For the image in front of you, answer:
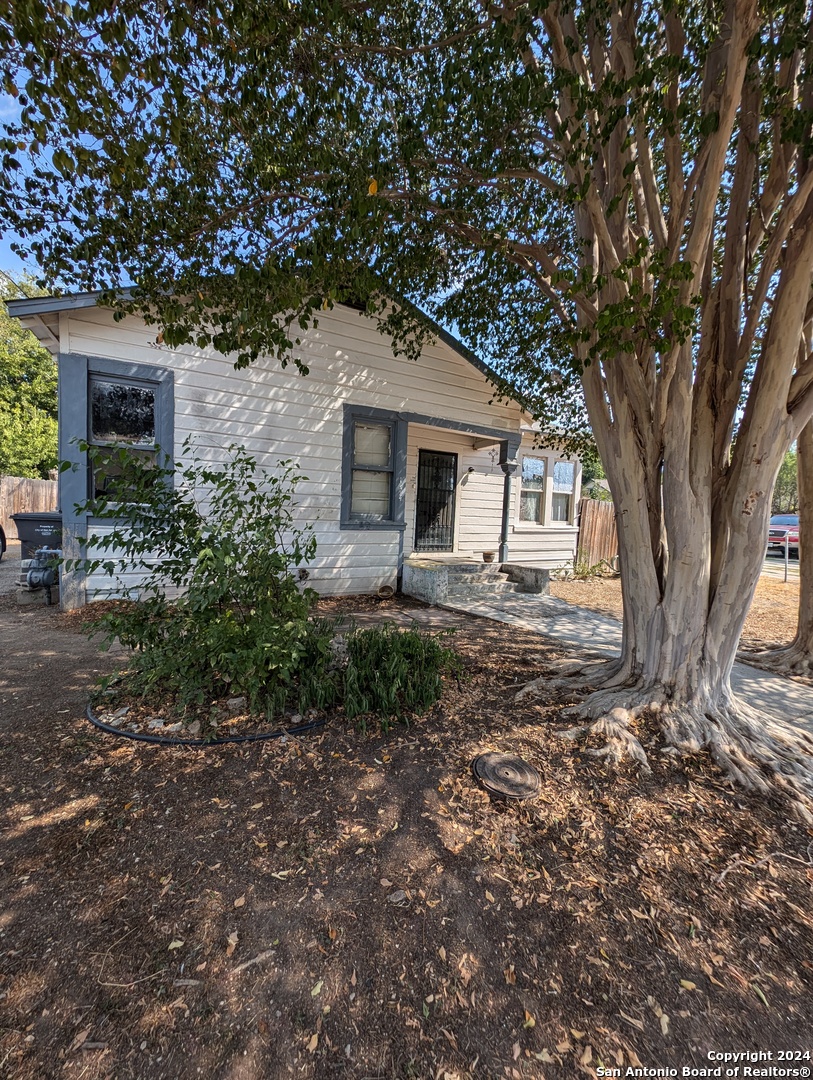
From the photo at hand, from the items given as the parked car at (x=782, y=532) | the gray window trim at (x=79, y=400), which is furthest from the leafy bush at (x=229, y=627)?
the parked car at (x=782, y=532)

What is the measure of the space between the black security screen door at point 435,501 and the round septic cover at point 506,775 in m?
6.40

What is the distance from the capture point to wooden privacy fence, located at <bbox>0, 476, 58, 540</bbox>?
13180 mm

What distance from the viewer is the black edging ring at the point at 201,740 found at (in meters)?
2.81

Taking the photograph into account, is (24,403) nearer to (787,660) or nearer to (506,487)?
(506,487)

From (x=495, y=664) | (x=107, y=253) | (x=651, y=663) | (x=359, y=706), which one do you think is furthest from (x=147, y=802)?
(x=107, y=253)

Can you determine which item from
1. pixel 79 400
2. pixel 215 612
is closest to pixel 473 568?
pixel 215 612

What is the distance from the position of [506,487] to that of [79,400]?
23.9 ft

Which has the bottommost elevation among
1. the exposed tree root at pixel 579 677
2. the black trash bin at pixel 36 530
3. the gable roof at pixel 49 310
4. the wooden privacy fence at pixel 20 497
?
the exposed tree root at pixel 579 677

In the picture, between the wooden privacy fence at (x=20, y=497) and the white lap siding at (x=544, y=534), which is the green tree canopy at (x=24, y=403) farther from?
the white lap siding at (x=544, y=534)

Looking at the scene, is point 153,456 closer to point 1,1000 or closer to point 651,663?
point 1,1000

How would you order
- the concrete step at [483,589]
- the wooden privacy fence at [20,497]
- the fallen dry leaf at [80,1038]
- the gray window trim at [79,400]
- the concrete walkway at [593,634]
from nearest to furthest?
the fallen dry leaf at [80,1038]
the concrete walkway at [593,634]
the gray window trim at [79,400]
the concrete step at [483,589]
the wooden privacy fence at [20,497]

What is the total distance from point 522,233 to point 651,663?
13.6 ft

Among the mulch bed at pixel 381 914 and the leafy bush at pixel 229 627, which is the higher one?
the leafy bush at pixel 229 627

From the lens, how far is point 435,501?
30.1ft
